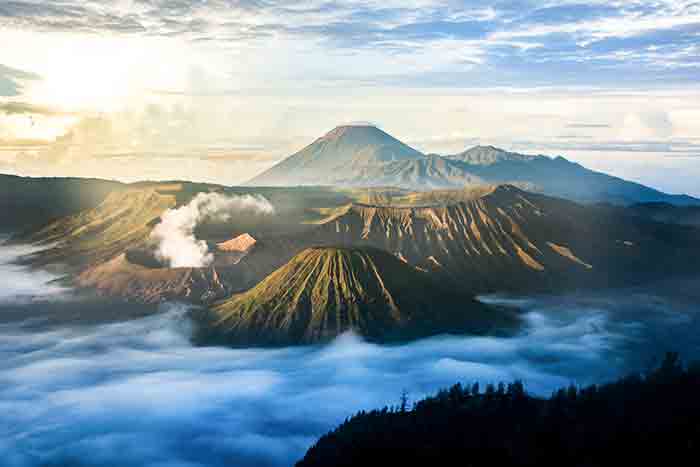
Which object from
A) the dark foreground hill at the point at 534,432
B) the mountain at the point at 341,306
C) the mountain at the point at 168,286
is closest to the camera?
the dark foreground hill at the point at 534,432

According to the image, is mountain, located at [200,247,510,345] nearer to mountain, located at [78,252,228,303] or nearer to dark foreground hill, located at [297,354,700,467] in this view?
mountain, located at [78,252,228,303]

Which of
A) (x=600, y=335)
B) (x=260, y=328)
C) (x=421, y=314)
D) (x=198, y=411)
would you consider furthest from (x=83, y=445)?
(x=600, y=335)

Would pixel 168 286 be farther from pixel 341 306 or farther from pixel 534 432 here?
pixel 534 432

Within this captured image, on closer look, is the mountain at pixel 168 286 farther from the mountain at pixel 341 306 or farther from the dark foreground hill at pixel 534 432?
the dark foreground hill at pixel 534 432

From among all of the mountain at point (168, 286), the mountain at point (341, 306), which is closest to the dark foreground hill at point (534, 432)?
the mountain at point (341, 306)

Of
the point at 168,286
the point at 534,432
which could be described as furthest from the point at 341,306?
the point at 534,432

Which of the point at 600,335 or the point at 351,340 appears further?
the point at 600,335

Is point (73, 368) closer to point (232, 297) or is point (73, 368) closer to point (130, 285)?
point (232, 297)
